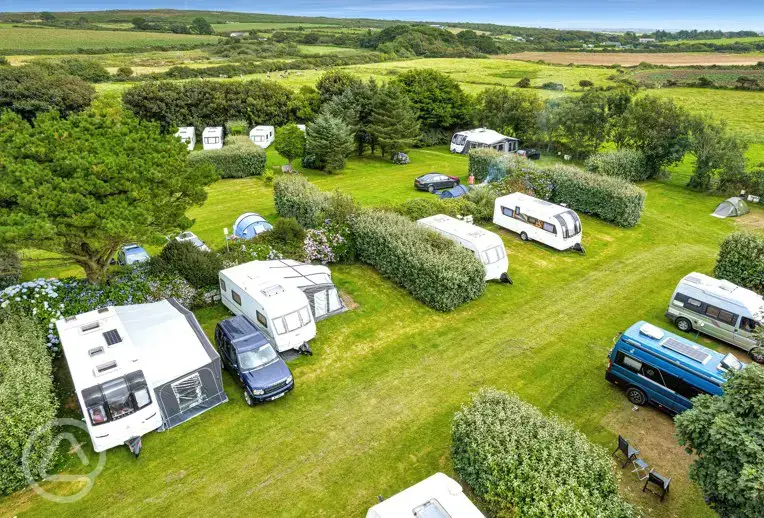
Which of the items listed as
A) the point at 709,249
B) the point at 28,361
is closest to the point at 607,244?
the point at 709,249

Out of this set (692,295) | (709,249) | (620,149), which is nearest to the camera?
(692,295)

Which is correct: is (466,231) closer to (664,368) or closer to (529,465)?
(664,368)

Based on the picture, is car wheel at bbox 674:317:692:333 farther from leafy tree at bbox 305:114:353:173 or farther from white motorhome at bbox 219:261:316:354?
leafy tree at bbox 305:114:353:173

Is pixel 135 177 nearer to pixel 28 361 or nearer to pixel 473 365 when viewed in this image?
pixel 28 361

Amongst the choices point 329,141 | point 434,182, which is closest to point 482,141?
point 434,182

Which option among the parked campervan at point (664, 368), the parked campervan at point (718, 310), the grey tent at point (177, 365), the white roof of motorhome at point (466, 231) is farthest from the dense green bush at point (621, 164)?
the grey tent at point (177, 365)

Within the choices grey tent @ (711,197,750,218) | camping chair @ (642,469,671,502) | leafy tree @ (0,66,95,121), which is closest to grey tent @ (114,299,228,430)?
camping chair @ (642,469,671,502)
